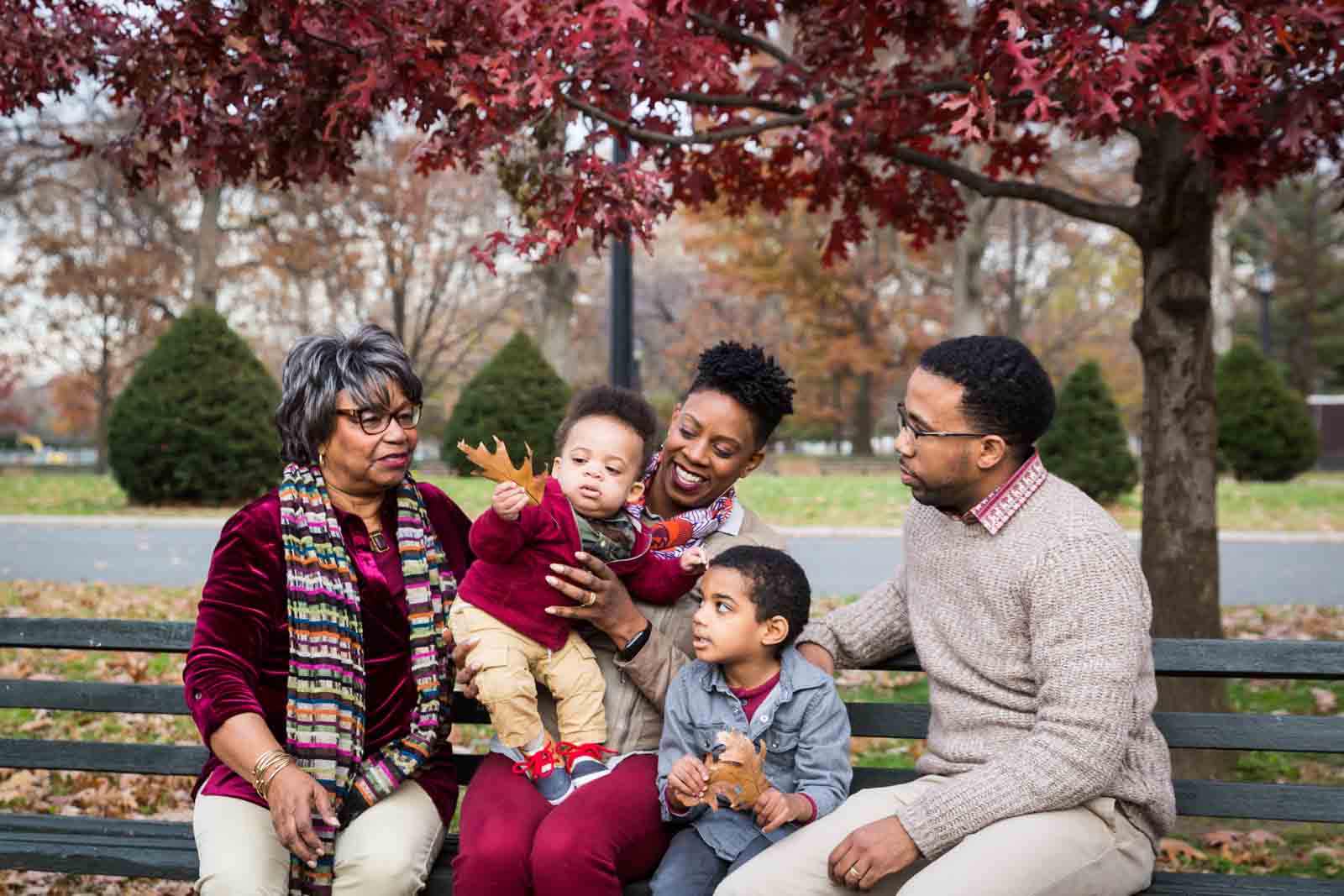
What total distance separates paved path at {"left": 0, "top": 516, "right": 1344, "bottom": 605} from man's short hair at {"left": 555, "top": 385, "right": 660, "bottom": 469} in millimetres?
7073

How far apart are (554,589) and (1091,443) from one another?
14.0m

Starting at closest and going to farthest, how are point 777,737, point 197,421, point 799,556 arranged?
point 777,737, point 799,556, point 197,421

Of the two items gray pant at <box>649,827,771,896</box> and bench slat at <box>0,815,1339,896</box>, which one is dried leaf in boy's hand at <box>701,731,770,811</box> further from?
bench slat at <box>0,815,1339,896</box>

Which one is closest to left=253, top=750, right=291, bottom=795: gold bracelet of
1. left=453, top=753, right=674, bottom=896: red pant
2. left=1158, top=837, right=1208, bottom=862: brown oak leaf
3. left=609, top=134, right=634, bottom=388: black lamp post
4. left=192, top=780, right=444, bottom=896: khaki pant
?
left=192, top=780, right=444, bottom=896: khaki pant

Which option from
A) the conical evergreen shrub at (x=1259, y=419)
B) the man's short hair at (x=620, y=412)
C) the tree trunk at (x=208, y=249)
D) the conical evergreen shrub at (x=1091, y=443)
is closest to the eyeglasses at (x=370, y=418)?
the man's short hair at (x=620, y=412)

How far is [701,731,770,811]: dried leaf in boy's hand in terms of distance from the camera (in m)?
2.66

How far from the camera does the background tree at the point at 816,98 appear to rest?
11.5 ft

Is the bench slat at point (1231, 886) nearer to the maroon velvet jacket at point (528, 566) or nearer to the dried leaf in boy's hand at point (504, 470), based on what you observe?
the maroon velvet jacket at point (528, 566)

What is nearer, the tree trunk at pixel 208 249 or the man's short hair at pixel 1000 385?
the man's short hair at pixel 1000 385

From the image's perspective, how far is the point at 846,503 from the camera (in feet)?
55.4

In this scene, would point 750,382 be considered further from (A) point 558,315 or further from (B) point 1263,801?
(A) point 558,315

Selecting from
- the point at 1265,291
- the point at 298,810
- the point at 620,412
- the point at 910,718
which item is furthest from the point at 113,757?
the point at 1265,291

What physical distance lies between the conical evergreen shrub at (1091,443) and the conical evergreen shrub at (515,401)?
665cm

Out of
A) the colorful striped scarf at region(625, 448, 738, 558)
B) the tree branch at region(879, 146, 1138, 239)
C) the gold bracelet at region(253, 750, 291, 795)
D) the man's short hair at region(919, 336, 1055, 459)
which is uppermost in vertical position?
the tree branch at region(879, 146, 1138, 239)
